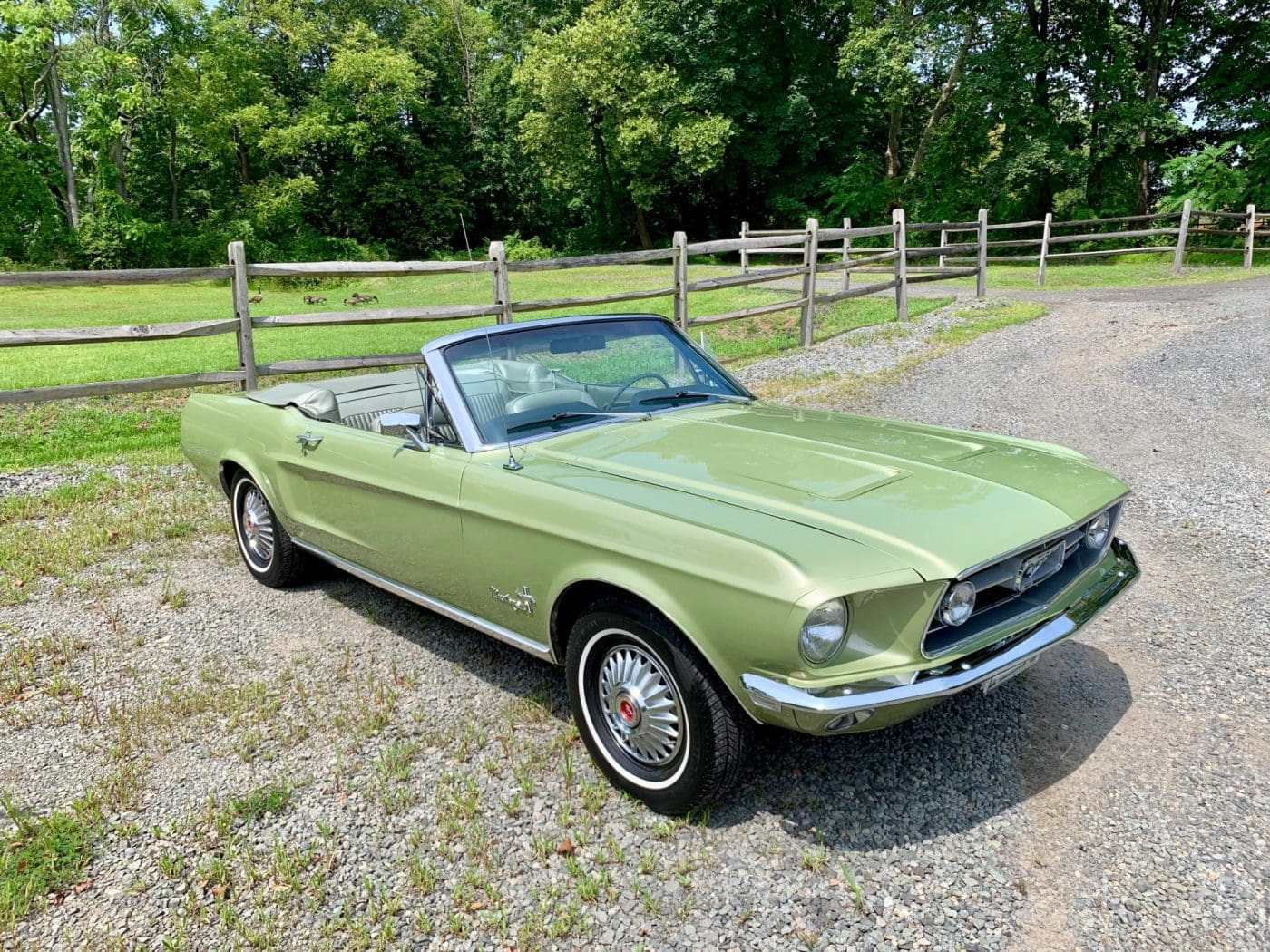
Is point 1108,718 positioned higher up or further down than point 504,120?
further down

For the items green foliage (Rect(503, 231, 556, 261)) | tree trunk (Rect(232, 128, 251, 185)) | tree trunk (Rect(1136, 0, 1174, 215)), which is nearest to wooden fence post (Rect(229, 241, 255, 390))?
tree trunk (Rect(1136, 0, 1174, 215))

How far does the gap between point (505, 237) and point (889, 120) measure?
1941 centimetres

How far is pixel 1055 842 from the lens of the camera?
261cm

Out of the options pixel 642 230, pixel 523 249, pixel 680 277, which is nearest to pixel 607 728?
pixel 680 277

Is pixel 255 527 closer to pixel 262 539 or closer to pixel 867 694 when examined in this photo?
pixel 262 539

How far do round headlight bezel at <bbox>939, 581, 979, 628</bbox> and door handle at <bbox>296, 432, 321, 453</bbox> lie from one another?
114 inches

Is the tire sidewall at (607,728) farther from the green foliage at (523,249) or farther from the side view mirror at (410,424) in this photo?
the green foliage at (523,249)

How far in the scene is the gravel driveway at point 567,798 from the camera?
93.6 inches

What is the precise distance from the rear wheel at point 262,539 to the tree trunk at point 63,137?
37808 mm

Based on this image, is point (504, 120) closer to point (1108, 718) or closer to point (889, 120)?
point (889, 120)

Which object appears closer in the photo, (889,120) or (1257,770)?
(1257,770)

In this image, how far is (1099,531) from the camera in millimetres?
Answer: 3207

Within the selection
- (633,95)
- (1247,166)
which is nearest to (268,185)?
(633,95)

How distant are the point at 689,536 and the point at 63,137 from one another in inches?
1705
